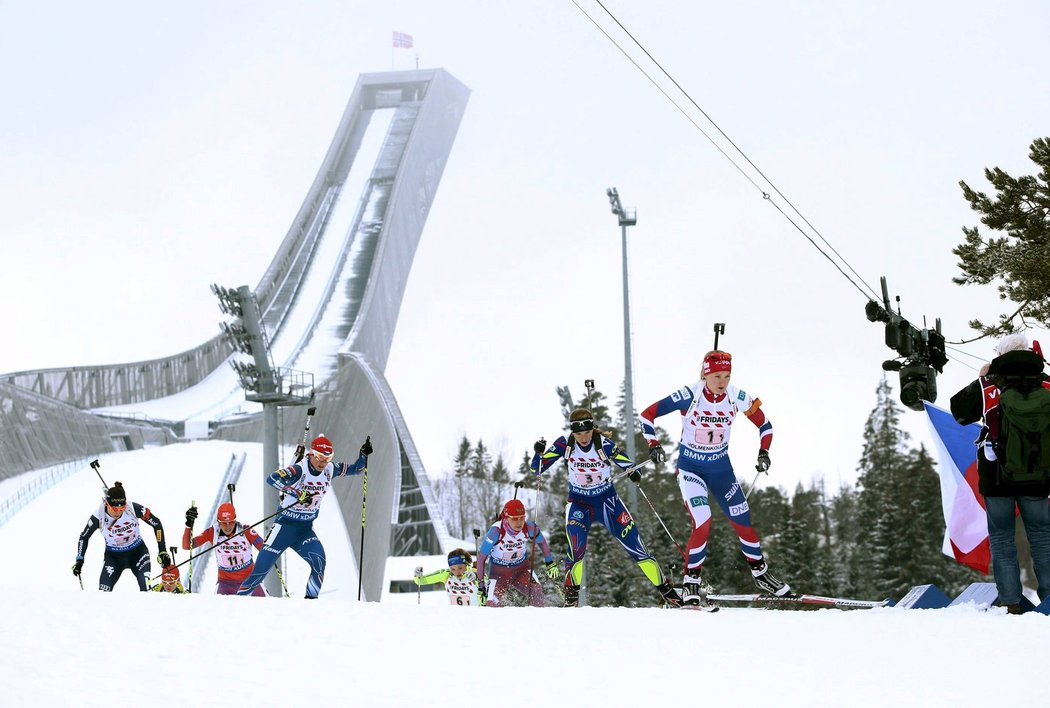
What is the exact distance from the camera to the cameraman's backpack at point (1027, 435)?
21.4 ft

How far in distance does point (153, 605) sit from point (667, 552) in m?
31.6

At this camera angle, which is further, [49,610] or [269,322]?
[269,322]

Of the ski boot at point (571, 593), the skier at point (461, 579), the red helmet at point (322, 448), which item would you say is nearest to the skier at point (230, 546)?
the red helmet at point (322, 448)

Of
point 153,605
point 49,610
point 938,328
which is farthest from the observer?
point 938,328

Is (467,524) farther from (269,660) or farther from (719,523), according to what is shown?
(269,660)

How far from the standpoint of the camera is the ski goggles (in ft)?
31.6

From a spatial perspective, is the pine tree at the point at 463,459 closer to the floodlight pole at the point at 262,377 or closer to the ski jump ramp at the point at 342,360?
the ski jump ramp at the point at 342,360

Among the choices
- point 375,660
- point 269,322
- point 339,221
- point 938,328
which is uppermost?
point 339,221

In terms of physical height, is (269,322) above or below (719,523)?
above

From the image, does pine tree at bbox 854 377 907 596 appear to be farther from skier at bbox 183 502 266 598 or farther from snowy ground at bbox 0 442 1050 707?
snowy ground at bbox 0 442 1050 707

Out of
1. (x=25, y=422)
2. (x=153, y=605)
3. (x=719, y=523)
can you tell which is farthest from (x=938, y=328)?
(x=719, y=523)

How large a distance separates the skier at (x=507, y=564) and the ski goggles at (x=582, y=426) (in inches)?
103

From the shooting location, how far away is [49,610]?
5484 millimetres

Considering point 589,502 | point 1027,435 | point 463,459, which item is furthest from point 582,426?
point 463,459
